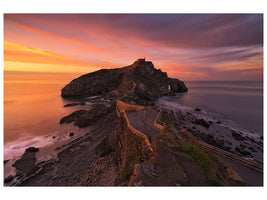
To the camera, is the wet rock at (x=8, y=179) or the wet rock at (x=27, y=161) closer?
the wet rock at (x=8, y=179)

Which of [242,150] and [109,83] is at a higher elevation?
[109,83]

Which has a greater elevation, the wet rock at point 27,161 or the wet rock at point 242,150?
the wet rock at point 27,161

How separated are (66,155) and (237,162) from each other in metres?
20.9

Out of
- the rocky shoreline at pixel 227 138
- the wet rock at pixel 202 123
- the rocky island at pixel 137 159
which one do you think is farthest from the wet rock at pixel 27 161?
the wet rock at pixel 202 123

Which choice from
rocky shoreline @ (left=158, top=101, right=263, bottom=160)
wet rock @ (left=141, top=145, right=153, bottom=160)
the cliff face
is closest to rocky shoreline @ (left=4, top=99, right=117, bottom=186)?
wet rock @ (left=141, top=145, right=153, bottom=160)

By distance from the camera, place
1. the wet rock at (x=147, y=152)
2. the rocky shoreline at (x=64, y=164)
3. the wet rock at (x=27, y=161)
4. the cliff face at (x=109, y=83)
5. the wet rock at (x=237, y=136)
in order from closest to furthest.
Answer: the wet rock at (x=147, y=152), the rocky shoreline at (x=64, y=164), the wet rock at (x=27, y=161), the wet rock at (x=237, y=136), the cliff face at (x=109, y=83)

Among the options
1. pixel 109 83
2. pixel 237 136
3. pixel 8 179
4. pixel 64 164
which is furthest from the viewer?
pixel 109 83

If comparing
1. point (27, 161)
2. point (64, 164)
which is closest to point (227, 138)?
point (64, 164)

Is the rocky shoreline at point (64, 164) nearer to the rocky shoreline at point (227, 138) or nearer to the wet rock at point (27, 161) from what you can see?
the wet rock at point (27, 161)

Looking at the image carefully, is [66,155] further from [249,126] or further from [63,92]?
[63,92]

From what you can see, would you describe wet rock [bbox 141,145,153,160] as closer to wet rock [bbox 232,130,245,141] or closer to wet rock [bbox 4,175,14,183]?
wet rock [bbox 4,175,14,183]

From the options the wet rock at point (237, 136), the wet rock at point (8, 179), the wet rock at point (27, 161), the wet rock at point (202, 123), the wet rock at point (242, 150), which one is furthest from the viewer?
the wet rock at point (202, 123)

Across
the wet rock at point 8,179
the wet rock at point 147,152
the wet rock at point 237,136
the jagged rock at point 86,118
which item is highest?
the wet rock at point 147,152

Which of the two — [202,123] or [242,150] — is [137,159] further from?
[202,123]
